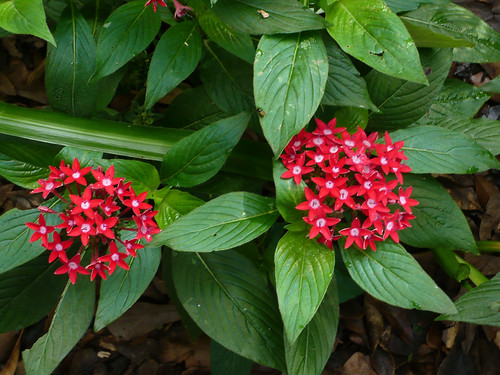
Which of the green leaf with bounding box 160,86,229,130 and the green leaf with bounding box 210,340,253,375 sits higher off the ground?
the green leaf with bounding box 160,86,229,130

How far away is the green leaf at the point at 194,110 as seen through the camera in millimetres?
1581

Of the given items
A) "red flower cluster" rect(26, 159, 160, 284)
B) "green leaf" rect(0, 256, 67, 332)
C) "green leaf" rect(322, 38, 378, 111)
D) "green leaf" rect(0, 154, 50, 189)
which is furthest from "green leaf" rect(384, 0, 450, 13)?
"green leaf" rect(0, 256, 67, 332)

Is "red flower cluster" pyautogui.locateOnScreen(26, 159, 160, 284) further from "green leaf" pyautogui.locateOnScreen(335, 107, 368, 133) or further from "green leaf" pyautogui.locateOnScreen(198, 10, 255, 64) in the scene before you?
"green leaf" pyautogui.locateOnScreen(335, 107, 368, 133)

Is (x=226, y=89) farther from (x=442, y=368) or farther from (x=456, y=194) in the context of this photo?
(x=442, y=368)

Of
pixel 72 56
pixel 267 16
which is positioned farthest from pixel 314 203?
pixel 72 56

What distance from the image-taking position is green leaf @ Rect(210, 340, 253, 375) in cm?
155

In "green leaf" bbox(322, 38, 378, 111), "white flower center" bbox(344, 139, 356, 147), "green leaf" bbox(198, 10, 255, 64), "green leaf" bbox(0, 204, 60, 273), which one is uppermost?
"green leaf" bbox(198, 10, 255, 64)

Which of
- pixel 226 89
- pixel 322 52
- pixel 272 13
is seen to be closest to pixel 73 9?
pixel 226 89

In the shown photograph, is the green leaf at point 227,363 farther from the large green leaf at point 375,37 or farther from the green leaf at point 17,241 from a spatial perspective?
the large green leaf at point 375,37

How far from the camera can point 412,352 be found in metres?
1.81

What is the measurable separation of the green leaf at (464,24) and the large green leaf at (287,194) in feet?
2.40

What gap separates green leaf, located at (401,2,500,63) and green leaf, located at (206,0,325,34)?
0.51 metres

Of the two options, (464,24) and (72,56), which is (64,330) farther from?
(464,24)

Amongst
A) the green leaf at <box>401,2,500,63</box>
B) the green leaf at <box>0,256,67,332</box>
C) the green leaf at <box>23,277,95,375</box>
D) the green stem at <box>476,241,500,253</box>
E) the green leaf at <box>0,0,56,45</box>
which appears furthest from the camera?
the green stem at <box>476,241,500,253</box>
